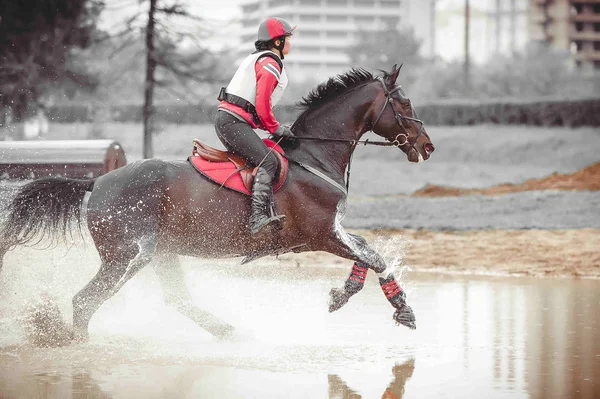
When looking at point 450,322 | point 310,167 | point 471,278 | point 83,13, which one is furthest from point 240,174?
point 83,13

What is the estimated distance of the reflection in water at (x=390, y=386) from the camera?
693cm

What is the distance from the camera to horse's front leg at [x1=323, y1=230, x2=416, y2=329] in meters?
9.11

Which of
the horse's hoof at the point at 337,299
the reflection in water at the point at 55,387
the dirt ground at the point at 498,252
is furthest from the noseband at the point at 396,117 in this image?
the dirt ground at the point at 498,252

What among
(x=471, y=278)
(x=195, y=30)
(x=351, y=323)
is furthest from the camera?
(x=195, y=30)

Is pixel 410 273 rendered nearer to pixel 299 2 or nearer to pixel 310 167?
pixel 310 167

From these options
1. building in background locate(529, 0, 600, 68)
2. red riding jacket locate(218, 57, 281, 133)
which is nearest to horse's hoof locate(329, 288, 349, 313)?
red riding jacket locate(218, 57, 281, 133)

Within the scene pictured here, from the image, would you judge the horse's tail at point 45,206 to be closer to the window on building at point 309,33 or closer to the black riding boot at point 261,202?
the black riding boot at point 261,202

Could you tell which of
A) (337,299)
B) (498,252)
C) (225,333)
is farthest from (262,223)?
(498,252)

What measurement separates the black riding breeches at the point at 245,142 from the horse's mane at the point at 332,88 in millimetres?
758

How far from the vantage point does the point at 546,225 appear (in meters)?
18.5

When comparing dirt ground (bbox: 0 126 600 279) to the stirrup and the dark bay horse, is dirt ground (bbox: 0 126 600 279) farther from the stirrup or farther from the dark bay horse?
the stirrup

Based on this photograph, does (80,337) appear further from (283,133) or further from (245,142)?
(283,133)

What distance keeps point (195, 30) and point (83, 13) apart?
959cm

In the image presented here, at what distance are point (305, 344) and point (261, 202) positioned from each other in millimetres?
1314
